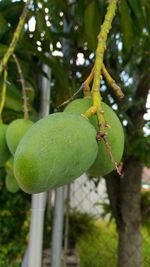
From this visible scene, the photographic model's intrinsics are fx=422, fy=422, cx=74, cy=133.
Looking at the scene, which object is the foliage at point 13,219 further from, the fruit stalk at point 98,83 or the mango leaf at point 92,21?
the fruit stalk at point 98,83

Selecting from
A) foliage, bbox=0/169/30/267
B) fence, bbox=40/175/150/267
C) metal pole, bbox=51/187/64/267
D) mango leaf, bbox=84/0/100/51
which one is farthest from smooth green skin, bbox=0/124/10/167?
foliage, bbox=0/169/30/267

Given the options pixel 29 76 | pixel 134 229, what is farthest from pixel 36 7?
pixel 134 229

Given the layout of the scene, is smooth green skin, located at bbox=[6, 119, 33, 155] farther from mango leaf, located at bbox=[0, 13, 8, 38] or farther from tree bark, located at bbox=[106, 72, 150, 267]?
tree bark, located at bbox=[106, 72, 150, 267]

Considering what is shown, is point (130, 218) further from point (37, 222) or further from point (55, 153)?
point (55, 153)

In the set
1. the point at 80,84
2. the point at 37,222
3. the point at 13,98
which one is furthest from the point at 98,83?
the point at 80,84

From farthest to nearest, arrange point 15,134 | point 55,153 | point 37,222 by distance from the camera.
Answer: point 37,222 < point 15,134 < point 55,153

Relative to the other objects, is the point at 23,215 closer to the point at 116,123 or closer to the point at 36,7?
the point at 36,7
